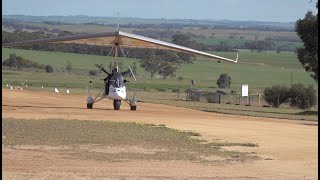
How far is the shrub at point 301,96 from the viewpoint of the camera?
6912 centimetres

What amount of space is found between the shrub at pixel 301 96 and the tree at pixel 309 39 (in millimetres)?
10444

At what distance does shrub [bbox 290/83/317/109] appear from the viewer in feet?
227

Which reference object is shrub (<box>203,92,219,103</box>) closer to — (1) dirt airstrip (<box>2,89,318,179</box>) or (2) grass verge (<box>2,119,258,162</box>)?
(1) dirt airstrip (<box>2,89,318,179</box>)

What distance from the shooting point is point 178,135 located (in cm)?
2966

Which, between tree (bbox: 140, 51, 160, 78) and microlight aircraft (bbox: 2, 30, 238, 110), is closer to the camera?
microlight aircraft (bbox: 2, 30, 238, 110)

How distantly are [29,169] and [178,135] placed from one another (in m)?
10.0

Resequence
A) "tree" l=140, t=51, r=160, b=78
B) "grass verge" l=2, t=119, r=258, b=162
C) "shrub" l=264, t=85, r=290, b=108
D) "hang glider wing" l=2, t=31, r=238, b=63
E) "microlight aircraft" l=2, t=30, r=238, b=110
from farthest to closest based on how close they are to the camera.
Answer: "tree" l=140, t=51, r=160, b=78, "shrub" l=264, t=85, r=290, b=108, "microlight aircraft" l=2, t=30, r=238, b=110, "hang glider wing" l=2, t=31, r=238, b=63, "grass verge" l=2, t=119, r=258, b=162

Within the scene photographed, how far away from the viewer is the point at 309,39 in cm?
5728

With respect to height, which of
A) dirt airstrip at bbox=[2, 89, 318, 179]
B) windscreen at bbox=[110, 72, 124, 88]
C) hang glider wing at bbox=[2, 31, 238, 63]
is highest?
hang glider wing at bbox=[2, 31, 238, 63]

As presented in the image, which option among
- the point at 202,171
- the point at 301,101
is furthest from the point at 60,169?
the point at 301,101

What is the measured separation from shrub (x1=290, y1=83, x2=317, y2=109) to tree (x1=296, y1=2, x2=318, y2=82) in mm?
10444

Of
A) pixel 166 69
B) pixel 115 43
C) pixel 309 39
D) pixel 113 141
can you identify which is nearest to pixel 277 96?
pixel 309 39

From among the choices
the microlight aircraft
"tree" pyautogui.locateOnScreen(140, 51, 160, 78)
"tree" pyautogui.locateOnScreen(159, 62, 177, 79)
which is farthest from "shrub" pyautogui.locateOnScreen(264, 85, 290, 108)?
"tree" pyautogui.locateOnScreen(159, 62, 177, 79)

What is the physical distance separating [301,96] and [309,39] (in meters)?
13.2
